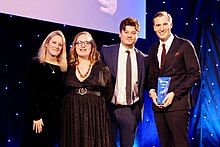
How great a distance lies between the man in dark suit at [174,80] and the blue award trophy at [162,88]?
0.09 ft

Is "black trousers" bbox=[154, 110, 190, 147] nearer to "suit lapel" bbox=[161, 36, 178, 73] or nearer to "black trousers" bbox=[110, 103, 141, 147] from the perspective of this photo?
"black trousers" bbox=[110, 103, 141, 147]

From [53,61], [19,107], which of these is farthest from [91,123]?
[19,107]

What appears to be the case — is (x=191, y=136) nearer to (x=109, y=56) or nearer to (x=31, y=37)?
(x=109, y=56)

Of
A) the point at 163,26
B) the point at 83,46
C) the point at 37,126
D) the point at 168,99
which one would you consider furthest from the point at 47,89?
the point at 163,26

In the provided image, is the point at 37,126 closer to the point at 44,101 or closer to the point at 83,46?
the point at 44,101

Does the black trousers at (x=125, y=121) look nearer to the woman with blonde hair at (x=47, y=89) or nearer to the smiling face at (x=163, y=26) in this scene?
the woman with blonde hair at (x=47, y=89)

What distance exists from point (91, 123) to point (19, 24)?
129 cm

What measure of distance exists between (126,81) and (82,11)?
1.07m

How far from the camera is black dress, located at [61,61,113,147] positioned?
3041mm

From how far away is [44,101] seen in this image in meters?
3.04

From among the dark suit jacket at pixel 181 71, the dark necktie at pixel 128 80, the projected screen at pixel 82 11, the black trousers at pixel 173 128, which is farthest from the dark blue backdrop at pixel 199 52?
the black trousers at pixel 173 128

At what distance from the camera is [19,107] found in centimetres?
373

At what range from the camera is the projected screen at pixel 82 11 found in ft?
11.6

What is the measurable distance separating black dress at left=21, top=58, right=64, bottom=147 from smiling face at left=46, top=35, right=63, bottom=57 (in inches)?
3.9
